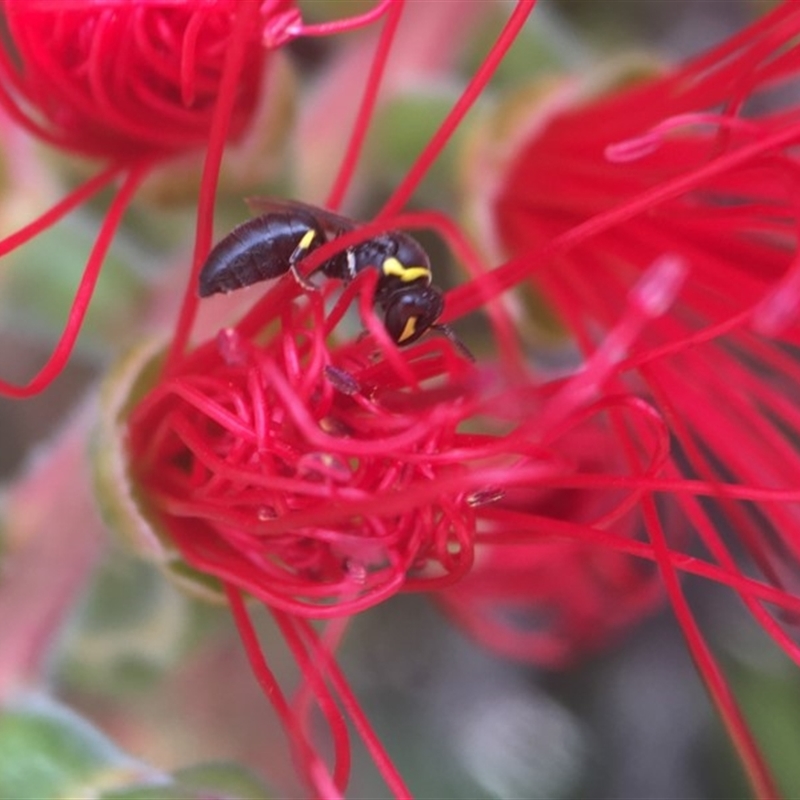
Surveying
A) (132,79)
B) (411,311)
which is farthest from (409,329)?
(132,79)

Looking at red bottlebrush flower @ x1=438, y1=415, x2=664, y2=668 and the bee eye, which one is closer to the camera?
the bee eye

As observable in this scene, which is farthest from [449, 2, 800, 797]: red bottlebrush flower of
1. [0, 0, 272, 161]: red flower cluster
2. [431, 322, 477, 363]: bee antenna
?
[0, 0, 272, 161]: red flower cluster

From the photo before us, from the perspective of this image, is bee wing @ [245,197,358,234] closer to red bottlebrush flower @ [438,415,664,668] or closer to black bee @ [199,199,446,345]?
black bee @ [199,199,446,345]

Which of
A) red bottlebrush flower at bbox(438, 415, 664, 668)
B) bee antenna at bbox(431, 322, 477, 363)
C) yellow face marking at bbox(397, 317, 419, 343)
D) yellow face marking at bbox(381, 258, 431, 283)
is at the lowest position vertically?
red bottlebrush flower at bbox(438, 415, 664, 668)

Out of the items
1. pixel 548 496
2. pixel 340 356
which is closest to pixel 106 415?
pixel 340 356

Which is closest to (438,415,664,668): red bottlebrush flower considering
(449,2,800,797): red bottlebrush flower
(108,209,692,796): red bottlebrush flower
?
(449,2,800,797): red bottlebrush flower

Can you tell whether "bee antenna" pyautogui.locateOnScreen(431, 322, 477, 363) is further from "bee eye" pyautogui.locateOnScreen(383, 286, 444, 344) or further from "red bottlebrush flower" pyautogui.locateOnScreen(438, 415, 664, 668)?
"red bottlebrush flower" pyautogui.locateOnScreen(438, 415, 664, 668)

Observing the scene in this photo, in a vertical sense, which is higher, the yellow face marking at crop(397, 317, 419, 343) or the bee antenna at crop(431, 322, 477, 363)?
the yellow face marking at crop(397, 317, 419, 343)
